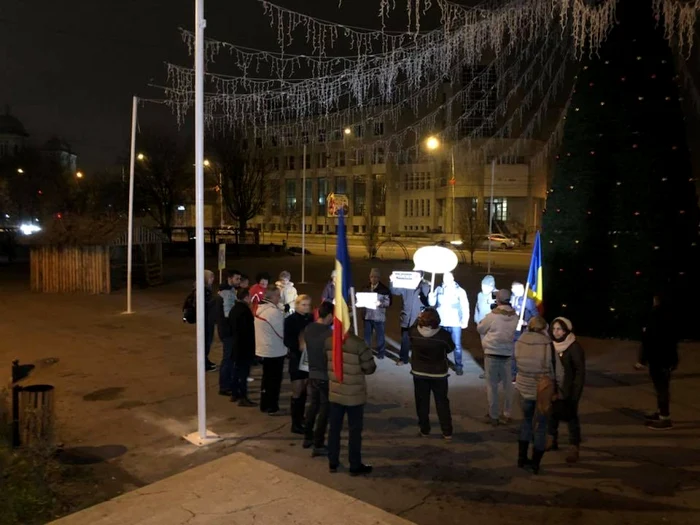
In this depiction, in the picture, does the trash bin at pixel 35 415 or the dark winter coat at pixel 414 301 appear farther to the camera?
the dark winter coat at pixel 414 301

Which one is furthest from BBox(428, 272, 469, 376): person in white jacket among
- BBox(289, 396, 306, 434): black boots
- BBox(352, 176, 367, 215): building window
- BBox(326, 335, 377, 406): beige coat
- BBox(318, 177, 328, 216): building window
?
BBox(318, 177, 328, 216): building window

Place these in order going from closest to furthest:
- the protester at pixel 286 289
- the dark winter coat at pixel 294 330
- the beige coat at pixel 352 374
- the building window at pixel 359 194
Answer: the beige coat at pixel 352 374 → the dark winter coat at pixel 294 330 → the protester at pixel 286 289 → the building window at pixel 359 194

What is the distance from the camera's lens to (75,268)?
1927 cm

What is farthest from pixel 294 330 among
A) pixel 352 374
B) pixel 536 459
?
pixel 536 459

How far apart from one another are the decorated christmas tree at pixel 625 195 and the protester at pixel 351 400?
322 inches

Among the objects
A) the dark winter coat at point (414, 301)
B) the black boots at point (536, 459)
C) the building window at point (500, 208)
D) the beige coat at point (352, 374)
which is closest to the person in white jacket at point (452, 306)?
the dark winter coat at point (414, 301)

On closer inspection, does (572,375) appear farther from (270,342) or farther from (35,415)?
(35,415)

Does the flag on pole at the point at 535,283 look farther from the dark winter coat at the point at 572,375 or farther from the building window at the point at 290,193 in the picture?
the building window at the point at 290,193

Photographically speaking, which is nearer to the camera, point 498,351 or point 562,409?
point 562,409

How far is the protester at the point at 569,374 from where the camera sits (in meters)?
5.83

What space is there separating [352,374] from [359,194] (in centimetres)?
7565

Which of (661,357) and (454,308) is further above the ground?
(454,308)

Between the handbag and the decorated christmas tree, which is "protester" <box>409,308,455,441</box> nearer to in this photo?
the handbag

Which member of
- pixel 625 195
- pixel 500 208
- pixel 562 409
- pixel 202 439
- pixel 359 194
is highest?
pixel 359 194
